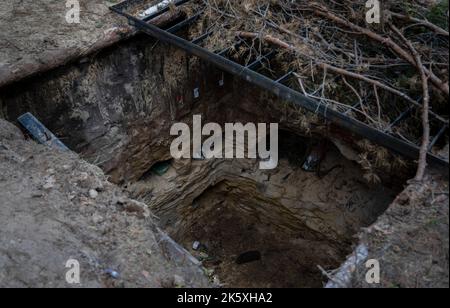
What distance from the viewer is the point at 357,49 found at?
4.50 m

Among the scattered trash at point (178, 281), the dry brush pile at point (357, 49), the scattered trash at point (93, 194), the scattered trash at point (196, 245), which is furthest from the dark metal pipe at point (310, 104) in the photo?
the scattered trash at point (196, 245)

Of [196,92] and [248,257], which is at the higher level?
[196,92]

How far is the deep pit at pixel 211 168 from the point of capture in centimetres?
523

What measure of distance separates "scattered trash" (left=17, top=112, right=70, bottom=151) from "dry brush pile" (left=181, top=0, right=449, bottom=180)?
1737mm

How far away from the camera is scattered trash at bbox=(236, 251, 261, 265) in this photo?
6367 millimetres

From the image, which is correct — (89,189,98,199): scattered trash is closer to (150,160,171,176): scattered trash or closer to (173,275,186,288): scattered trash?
(173,275,186,288): scattered trash

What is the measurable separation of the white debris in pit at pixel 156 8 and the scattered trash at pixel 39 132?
1644 millimetres

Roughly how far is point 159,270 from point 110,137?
8.85 feet

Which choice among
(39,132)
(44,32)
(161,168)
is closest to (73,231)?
(39,132)

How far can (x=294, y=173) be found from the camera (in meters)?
6.46

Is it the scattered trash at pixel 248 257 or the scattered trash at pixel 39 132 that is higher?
the scattered trash at pixel 39 132

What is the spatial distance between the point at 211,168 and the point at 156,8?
2416mm

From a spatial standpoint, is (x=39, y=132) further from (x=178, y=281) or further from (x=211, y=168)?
(x=211, y=168)

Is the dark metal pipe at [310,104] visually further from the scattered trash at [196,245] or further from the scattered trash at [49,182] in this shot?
the scattered trash at [196,245]
